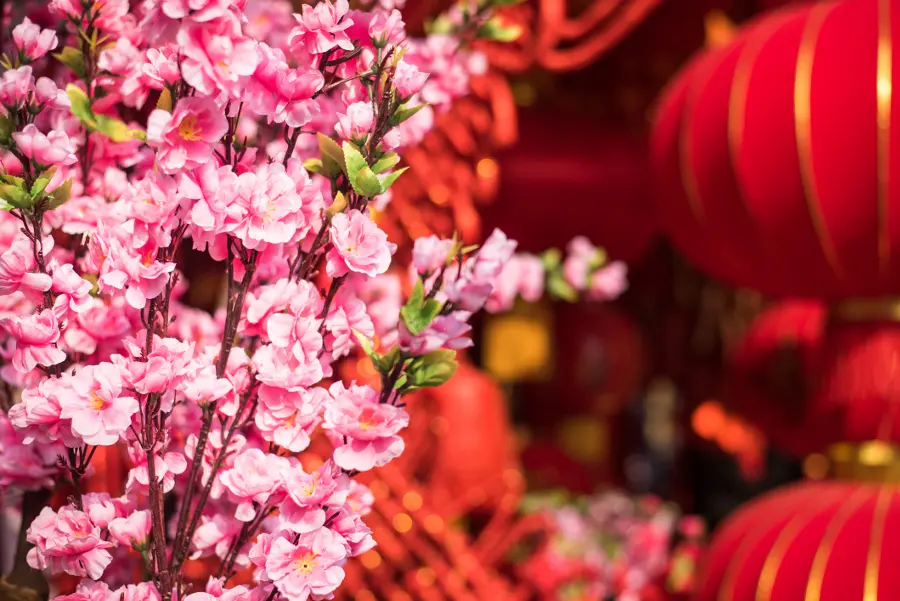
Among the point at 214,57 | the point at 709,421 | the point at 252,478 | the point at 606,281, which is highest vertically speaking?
the point at 214,57

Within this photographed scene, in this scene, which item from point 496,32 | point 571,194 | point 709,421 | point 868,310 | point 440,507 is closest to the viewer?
point 496,32

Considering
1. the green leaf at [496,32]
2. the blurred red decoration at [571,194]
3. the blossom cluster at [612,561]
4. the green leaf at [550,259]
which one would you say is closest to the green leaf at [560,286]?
the green leaf at [550,259]

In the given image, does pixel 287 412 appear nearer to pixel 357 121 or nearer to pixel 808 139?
pixel 357 121

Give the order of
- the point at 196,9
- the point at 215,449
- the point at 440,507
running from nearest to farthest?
the point at 196,9 → the point at 215,449 → the point at 440,507

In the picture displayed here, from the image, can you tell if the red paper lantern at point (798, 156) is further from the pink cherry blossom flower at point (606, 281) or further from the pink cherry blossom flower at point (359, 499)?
the pink cherry blossom flower at point (359, 499)

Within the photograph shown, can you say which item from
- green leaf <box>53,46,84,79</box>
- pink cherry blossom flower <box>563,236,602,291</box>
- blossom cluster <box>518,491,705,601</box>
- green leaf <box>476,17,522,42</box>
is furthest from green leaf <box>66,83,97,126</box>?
blossom cluster <box>518,491,705,601</box>

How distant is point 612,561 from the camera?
1961 millimetres

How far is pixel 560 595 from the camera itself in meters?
1.75

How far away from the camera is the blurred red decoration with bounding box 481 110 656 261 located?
7.27ft

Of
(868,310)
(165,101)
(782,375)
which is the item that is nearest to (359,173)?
(165,101)

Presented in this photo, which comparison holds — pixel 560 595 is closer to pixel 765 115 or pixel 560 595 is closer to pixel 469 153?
pixel 469 153

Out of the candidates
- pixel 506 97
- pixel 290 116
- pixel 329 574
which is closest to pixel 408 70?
pixel 290 116

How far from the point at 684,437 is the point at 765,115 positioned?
261cm

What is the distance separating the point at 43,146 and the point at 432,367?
0.24 m
